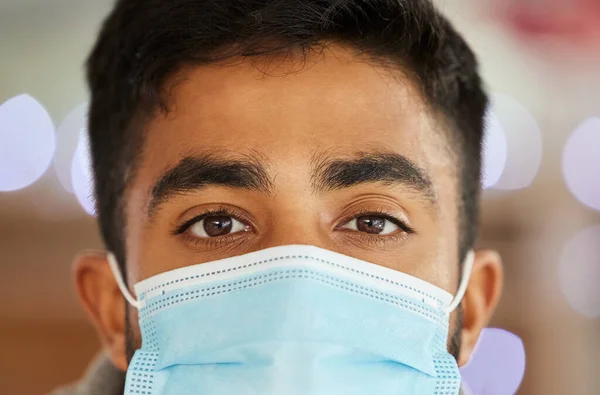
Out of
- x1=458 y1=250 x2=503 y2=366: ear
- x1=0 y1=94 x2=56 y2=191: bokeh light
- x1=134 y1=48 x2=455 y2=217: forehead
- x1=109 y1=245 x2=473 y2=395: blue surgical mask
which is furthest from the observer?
x1=0 y1=94 x2=56 y2=191: bokeh light

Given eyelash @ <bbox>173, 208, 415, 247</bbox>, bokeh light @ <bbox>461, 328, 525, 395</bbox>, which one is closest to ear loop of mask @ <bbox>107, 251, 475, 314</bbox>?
eyelash @ <bbox>173, 208, 415, 247</bbox>

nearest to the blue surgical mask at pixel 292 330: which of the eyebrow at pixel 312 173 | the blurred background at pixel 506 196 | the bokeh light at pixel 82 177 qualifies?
the eyebrow at pixel 312 173

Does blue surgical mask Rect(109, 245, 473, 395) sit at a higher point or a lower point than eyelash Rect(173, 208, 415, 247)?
lower

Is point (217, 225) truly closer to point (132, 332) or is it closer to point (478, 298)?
point (132, 332)

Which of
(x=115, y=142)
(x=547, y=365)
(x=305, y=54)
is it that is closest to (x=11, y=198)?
(x=115, y=142)

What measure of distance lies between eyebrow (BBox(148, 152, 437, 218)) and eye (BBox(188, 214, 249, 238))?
5cm

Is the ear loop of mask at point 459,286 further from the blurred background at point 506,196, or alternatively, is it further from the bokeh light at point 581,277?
the bokeh light at point 581,277

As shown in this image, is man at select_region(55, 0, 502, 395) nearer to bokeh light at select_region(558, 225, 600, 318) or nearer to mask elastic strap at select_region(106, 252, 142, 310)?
mask elastic strap at select_region(106, 252, 142, 310)

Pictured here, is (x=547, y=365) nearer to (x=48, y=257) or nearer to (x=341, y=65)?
(x=341, y=65)

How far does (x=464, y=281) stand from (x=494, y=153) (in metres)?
0.47

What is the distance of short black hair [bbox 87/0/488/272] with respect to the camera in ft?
3.63

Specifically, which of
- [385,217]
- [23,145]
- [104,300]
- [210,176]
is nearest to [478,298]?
[385,217]

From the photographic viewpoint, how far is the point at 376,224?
1118mm

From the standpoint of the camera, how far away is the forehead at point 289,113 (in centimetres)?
108
